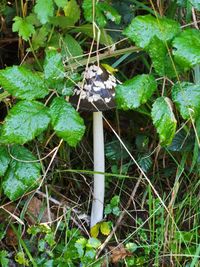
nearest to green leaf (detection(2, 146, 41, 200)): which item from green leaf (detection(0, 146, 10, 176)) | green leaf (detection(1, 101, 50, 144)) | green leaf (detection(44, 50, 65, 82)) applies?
green leaf (detection(0, 146, 10, 176))

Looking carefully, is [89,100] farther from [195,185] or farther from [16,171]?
[195,185]

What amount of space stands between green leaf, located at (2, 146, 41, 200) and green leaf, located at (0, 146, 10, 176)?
0.02 metres

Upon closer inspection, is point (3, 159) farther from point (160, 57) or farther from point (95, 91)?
point (160, 57)

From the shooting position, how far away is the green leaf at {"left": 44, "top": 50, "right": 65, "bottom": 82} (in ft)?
4.83

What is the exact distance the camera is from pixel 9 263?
6.25 feet

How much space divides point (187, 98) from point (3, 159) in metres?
0.63

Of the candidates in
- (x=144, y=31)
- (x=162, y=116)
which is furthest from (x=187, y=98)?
(x=144, y=31)

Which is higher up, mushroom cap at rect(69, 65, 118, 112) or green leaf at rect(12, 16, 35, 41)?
green leaf at rect(12, 16, 35, 41)

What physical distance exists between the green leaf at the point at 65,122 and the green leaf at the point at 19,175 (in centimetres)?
27

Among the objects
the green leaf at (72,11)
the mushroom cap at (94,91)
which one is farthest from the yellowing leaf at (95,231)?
the green leaf at (72,11)

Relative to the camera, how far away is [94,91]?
1.68 metres

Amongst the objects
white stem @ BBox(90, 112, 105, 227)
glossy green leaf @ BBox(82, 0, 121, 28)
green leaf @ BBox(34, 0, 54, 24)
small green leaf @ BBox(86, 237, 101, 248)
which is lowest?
small green leaf @ BBox(86, 237, 101, 248)

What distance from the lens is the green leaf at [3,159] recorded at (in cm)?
167

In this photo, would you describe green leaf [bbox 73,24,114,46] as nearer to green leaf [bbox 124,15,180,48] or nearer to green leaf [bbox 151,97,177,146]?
green leaf [bbox 124,15,180,48]
